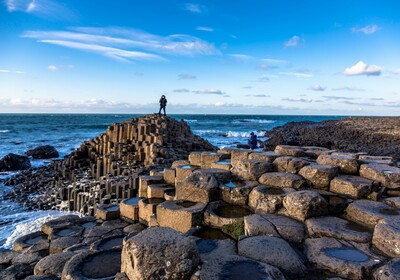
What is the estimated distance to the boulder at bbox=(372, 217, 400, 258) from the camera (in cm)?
349

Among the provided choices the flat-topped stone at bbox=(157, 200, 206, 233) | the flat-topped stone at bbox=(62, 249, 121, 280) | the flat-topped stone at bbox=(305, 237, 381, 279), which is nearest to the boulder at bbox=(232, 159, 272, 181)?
the flat-topped stone at bbox=(157, 200, 206, 233)

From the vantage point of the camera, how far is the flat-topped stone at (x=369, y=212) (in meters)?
4.24

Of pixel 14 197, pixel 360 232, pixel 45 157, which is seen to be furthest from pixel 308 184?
pixel 45 157

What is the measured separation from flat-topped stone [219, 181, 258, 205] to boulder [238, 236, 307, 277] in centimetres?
160

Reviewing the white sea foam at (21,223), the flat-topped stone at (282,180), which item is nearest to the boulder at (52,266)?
the flat-topped stone at (282,180)

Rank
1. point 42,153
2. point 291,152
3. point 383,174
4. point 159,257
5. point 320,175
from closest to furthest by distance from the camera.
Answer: point 159,257, point 383,174, point 320,175, point 291,152, point 42,153

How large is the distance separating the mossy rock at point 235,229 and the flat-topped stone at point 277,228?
0.76ft

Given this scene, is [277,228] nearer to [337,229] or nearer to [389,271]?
[337,229]

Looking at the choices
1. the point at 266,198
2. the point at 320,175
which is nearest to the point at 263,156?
the point at 320,175

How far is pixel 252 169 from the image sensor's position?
19.7ft

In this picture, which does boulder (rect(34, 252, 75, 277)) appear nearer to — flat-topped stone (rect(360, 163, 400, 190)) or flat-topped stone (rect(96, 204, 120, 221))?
flat-topped stone (rect(96, 204, 120, 221))

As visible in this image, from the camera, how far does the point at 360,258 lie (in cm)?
348

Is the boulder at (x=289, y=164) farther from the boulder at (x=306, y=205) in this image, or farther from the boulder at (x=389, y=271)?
the boulder at (x=389, y=271)

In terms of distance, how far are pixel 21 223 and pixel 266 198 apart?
788 centimetres
